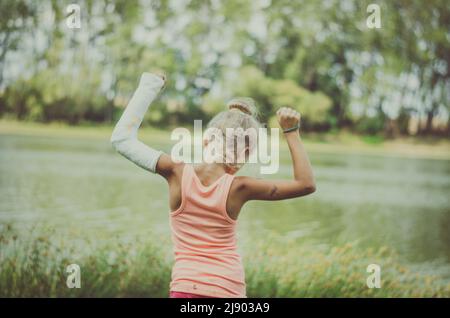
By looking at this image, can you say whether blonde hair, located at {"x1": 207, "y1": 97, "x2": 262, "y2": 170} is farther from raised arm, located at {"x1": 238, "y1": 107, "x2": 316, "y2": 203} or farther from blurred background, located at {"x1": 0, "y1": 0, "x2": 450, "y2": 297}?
blurred background, located at {"x1": 0, "y1": 0, "x2": 450, "y2": 297}

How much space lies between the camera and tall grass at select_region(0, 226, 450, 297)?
9.22ft

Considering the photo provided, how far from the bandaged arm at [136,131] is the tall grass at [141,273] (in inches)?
67.6

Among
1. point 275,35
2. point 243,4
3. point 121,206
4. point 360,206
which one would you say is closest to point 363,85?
point 275,35

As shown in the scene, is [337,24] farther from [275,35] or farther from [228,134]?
[228,134]

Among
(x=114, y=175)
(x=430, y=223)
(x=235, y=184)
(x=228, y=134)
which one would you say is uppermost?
(x=228, y=134)

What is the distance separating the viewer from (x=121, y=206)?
643 centimetres

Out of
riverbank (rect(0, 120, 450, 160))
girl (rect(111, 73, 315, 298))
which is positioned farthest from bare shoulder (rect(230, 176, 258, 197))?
riverbank (rect(0, 120, 450, 160))

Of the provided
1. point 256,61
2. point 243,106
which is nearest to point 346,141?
point 256,61

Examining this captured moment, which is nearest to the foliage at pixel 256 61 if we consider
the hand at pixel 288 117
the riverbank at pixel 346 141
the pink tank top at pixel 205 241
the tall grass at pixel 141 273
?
the riverbank at pixel 346 141

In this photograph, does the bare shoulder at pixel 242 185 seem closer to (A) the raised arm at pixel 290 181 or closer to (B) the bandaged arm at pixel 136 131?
(A) the raised arm at pixel 290 181

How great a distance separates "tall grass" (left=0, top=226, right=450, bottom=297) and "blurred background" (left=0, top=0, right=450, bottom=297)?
0.4 inches

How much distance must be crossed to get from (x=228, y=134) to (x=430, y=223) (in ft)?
20.5
